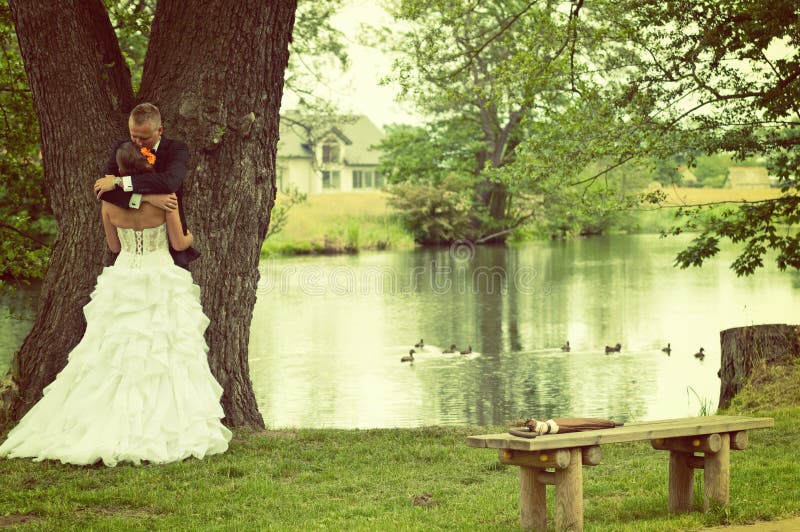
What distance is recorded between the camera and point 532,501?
608cm

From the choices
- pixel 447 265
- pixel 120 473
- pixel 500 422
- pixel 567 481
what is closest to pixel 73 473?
pixel 120 473

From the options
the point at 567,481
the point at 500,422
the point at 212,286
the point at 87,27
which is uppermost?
the point at 87,27

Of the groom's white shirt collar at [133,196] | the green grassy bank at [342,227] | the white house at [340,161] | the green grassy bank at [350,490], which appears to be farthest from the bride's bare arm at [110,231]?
the white house at [340,161]

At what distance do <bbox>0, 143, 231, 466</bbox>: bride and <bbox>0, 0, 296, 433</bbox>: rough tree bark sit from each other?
4.17 ft

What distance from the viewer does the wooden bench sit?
19.1ft

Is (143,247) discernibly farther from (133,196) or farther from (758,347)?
(758,347)

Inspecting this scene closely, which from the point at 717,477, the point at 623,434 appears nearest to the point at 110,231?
the point at 623,434

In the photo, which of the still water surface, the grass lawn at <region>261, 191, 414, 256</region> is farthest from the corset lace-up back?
the grass lawn at <region>261, 191, 414, 256</region>

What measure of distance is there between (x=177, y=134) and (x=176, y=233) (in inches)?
63.9

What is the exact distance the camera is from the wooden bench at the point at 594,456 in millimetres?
5809

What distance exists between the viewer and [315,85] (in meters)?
30.7

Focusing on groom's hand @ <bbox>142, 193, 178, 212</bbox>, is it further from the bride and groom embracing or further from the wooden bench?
the wooden bench

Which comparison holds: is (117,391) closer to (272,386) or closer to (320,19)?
(272,386)

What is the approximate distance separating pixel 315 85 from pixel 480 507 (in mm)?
25144
